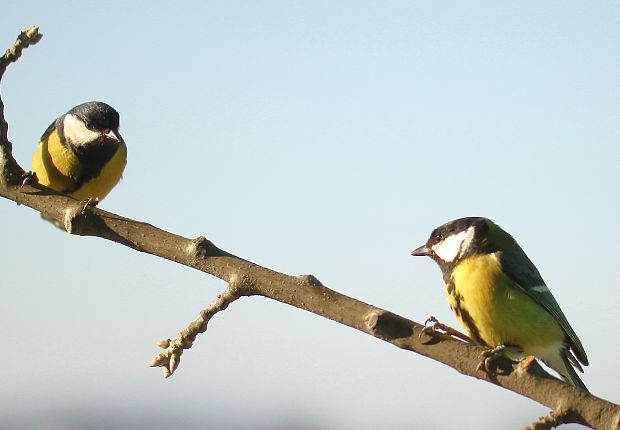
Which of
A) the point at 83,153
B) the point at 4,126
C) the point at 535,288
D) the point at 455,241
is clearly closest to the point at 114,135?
the point at 83,153

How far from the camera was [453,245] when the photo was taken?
4238 millimetres

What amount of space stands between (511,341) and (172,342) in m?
1.88

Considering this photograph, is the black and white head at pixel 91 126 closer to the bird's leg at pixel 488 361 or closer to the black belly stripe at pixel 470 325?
the black belly stripe at pixel 470 325

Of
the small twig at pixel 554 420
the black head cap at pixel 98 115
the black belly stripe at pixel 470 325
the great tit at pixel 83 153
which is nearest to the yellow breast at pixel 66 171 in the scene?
the great tit at pixel 83 153

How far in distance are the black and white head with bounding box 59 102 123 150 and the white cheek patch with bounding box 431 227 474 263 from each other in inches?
88.8

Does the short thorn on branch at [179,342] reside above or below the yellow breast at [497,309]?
below

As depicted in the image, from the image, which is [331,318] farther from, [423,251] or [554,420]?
[423,251]

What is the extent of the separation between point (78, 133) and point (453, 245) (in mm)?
2537

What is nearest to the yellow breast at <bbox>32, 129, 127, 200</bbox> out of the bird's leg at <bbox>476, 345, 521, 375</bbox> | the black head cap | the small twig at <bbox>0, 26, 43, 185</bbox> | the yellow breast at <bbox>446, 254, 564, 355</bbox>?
the black head cap

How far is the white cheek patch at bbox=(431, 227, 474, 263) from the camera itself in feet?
13.6

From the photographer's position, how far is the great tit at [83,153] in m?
4.96

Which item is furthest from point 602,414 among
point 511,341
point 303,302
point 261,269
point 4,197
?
point 4,197

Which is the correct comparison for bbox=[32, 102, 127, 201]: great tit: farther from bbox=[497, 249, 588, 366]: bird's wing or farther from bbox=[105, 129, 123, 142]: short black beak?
bbox=[497, 249, 588, 366]: bird's wing

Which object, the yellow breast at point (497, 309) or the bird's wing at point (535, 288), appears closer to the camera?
the yellow breast at point (497, 309)
